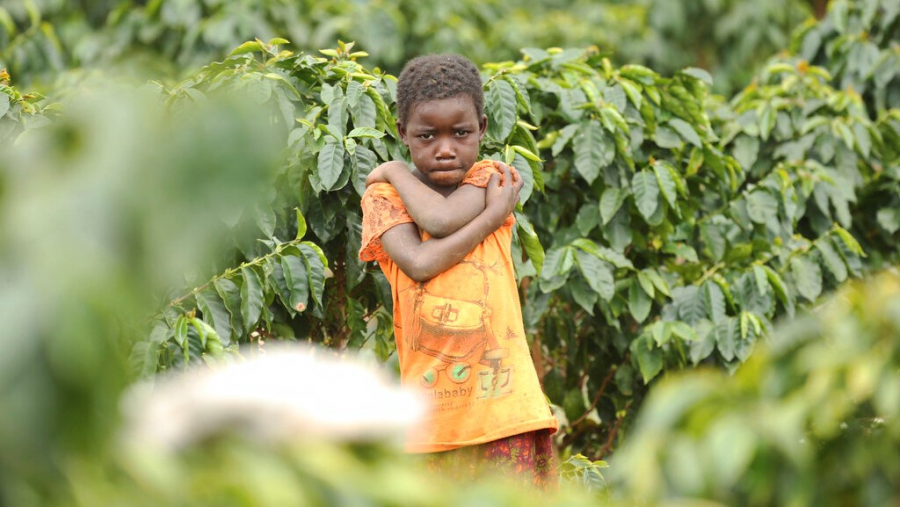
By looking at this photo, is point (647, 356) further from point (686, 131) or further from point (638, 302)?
point (686, 131)

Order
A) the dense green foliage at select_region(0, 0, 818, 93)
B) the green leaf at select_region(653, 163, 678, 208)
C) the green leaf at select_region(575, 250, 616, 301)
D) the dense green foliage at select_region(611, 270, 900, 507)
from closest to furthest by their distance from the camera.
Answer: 1. the dense green foliage at select_region(611, 270, 900, 507)
2. the green leaf at select_region(575, 250, 616, 301)
3. the green leaf at select_region(653, 163, 678, 208)
4. the dense green foliage at select_region(0, 0, 818, 93)

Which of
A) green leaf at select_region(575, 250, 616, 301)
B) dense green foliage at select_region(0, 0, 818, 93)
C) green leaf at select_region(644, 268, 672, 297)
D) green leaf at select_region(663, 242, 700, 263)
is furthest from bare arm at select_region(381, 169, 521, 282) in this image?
dense green foliage at select_region(0, 0, 818, 93)

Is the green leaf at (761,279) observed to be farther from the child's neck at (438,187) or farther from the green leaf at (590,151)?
the child's neck at (438,187)

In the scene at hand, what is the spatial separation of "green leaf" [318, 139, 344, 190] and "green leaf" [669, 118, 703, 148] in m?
1.28

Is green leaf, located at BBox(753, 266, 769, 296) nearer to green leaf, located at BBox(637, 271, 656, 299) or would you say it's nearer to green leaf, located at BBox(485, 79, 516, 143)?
green leaf, located at BBox(637, 271, 656, 299)

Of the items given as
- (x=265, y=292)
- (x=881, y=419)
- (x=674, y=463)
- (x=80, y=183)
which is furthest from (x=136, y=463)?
(x=265, y=292)

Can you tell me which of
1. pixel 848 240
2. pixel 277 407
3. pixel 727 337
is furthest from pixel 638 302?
pixel 277 407

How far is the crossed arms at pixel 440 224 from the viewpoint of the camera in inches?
99.0

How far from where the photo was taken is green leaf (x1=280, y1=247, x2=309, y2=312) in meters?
3.05

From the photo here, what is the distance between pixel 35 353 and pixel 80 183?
5.1 inches

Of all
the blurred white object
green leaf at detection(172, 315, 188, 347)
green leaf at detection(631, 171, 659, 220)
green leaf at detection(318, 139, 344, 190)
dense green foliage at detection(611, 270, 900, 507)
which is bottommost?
green leaf at detection(631, 171, 659, 220)

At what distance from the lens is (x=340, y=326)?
348cm

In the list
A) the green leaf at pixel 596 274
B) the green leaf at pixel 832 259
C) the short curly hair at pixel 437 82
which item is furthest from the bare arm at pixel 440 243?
the green leaf at pixel 832 259

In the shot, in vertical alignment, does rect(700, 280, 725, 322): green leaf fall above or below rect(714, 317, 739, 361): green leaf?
above
